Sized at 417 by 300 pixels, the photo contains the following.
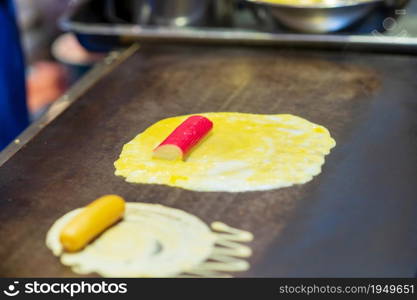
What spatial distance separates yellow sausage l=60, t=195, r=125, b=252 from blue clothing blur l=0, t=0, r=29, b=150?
3.91 feet

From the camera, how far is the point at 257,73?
2531 millimetres

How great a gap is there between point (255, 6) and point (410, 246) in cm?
146

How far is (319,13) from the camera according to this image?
2.62 metres

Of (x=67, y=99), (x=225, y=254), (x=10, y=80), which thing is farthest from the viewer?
(x=10, y=80)

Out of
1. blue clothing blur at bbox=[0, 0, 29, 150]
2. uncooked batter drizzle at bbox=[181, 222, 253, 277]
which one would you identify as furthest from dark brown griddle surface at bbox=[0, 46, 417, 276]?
blue clothing blur at bbox=[0, 0, 29, 150]

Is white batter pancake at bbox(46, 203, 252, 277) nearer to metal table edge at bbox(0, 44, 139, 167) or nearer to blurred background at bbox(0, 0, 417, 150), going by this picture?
metal table edge at bbox(0, 44, 139, 167)

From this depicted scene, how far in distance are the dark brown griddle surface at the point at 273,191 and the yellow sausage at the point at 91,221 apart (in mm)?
61
